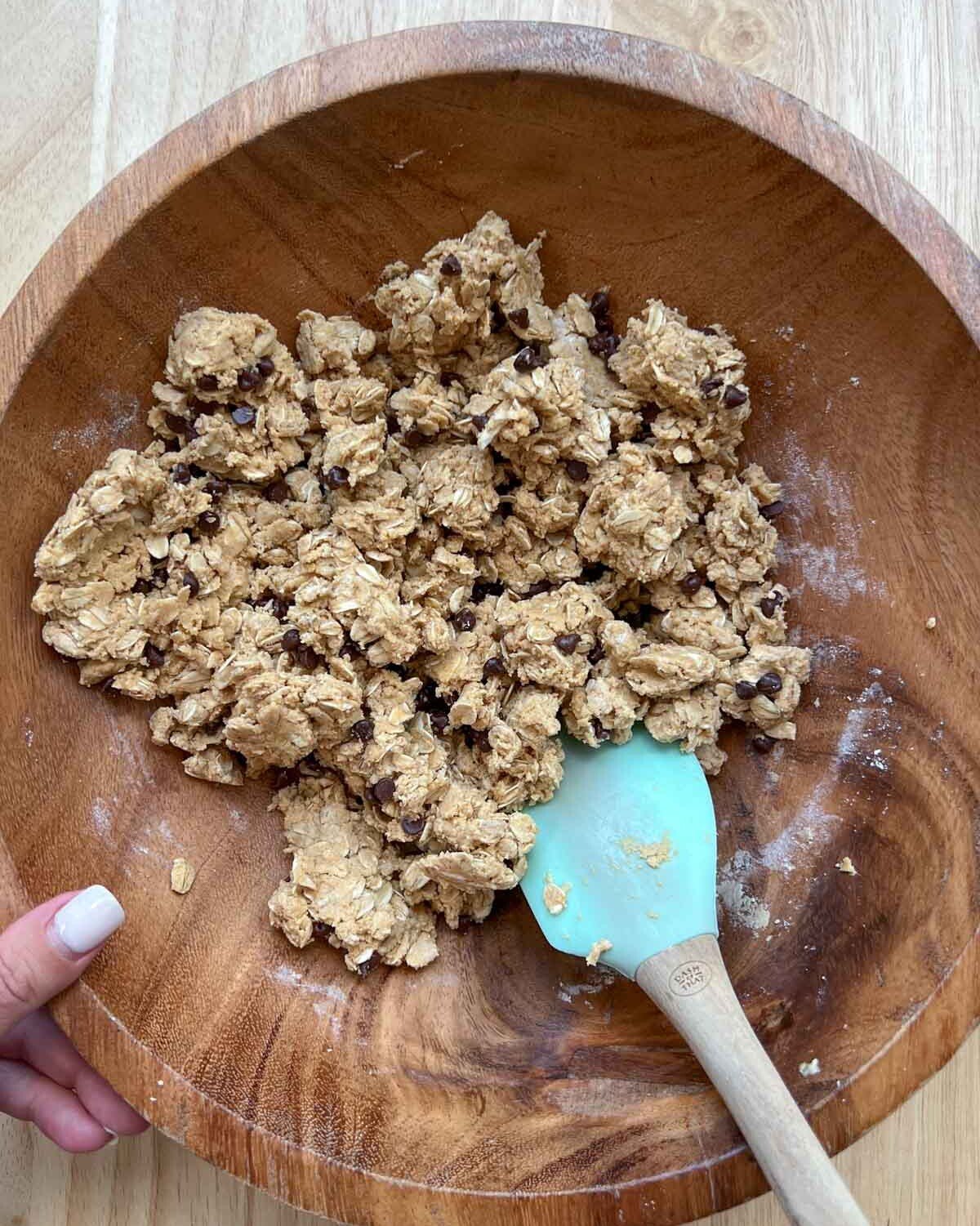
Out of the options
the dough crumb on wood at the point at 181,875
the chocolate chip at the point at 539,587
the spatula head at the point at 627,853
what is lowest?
the spatula head at the point at 627,853

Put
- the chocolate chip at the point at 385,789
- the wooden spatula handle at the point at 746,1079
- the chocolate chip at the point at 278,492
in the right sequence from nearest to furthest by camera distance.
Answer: the wooden spatula handle at the point at 746,1079, the chocolate chip at the point at 385,789, the chocolate chip at the point at 278,492

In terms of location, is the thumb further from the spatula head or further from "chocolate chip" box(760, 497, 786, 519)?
"chocolate chip" box(760, 497, 786, 519)

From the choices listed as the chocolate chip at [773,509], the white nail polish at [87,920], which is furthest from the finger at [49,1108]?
the chocolate chip at [773,509]

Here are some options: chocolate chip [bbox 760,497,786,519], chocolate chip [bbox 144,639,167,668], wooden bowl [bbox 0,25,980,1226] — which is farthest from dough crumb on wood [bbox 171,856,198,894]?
chocolate chip [bbox 760,497,786,519]

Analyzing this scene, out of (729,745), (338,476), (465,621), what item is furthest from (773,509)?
(338,476)

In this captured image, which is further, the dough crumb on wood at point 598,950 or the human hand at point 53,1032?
the dough crumb on wood at point 598,950

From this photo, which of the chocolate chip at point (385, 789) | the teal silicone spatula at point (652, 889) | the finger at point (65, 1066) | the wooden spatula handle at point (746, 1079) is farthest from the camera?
the finger at point (65, 1066)

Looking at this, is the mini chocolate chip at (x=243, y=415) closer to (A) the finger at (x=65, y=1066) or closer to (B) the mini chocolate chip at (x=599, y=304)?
(B) the mini chocolate chip at (x=599, y=304)
